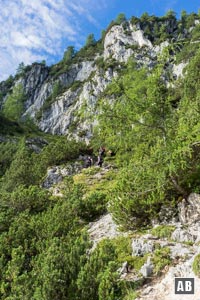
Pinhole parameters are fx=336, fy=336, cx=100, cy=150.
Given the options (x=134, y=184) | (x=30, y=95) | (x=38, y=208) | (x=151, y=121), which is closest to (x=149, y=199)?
(x=134, y=184)

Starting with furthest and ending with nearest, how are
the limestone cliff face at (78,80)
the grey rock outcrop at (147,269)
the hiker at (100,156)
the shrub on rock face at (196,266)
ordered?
1. the limestone cliff face at (78,80)
2. the hiker at (100,156)
3. the grey rock outcrop at (147,269)
4. the shrub on rock face at (196,266)

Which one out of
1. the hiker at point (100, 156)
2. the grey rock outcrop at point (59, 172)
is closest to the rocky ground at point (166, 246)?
the grey rock outcrop at point (59, 172)

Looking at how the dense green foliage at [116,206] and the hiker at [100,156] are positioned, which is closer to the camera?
the dense green foliage at [116,206]

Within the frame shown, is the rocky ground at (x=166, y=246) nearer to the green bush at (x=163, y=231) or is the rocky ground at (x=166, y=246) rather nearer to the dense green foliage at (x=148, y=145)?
the green bush at (x=163, y=231)

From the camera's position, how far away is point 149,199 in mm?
13508

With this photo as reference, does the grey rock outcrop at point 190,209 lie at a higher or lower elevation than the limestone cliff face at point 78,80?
lower

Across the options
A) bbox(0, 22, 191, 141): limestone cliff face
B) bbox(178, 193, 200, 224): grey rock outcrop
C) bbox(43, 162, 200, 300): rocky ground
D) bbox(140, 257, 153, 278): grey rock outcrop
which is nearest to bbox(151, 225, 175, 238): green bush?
bbox(43, 162, 200, 300): rocky ground

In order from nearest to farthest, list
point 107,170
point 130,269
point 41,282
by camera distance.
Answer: point 41,282
point 130,269
point 107,170

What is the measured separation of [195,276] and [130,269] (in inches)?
93.3

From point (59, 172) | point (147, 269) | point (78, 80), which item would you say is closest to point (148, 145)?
point (147, 269)

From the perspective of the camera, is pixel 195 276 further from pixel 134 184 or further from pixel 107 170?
pixel 107 170

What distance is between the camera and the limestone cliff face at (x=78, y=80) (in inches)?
3873

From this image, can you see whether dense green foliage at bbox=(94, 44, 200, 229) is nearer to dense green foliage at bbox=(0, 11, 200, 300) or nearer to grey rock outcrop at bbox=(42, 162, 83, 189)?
dense green foliage at bbox=(0, 11, 200, 300)

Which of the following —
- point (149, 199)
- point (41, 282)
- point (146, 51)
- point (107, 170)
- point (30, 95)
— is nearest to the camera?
point (41, 282)
